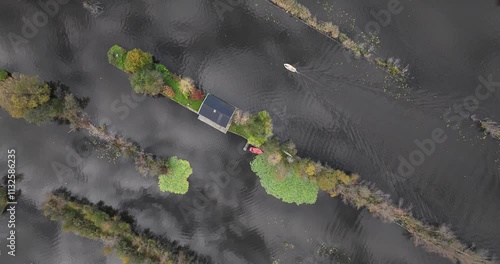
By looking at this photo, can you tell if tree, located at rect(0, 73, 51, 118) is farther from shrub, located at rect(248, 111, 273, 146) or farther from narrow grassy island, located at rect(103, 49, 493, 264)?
shrub, located at rect(248, 111, 273, 146)

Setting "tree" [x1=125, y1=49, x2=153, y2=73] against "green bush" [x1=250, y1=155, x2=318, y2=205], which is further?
"green bush" [x1=250, y1=155, x2=318, y2=205]

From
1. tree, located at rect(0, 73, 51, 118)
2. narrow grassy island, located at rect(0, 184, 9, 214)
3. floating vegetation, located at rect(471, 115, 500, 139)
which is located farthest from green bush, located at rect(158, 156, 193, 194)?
floating vegetation, located at rect(471, 115, 500, 139)

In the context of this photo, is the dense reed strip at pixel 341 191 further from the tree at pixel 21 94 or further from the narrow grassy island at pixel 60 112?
the tree at pixel 21 94

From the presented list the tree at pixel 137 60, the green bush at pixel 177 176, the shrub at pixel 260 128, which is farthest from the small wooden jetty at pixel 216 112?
the tree at pixel 137 60

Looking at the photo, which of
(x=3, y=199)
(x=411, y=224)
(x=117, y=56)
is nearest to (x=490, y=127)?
(x=411, y=224)

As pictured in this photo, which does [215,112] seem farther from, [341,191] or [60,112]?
[60,112]

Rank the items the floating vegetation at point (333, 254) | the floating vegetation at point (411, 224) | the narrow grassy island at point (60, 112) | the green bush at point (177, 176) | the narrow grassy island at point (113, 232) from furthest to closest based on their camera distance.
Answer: the green bush at point (177, 176)
the floating vegetation at point (333, 254)
the narrow grassy island at point (113, 232)
the floating vegetation at point (411, 224)
the narrow grassy island at point (60, 112)

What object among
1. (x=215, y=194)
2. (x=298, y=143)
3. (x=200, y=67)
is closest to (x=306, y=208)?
(x=298, y=143)
